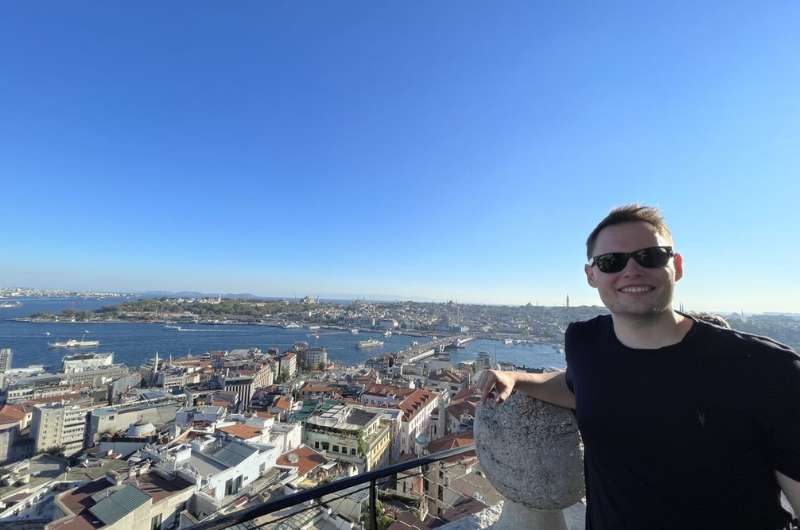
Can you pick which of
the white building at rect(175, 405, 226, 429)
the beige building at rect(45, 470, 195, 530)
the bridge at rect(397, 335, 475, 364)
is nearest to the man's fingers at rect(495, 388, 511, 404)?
the beige building at rect(45, 470, 195, 530)

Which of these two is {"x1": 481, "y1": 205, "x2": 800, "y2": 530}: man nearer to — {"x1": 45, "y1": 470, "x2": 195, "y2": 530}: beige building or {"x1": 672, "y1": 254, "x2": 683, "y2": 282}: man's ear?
{"x1": 672, "y1": 254, "x2": 683, "y2": 282}: man's ear

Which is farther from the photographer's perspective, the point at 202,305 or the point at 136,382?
the point at 202,305

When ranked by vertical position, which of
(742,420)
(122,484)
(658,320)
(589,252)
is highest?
(589,252)

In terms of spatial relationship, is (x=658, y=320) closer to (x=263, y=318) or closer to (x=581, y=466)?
(x=581, y=466)

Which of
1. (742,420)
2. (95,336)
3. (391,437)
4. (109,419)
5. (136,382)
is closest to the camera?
(742,420)

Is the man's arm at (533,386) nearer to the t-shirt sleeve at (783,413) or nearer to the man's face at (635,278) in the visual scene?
the man's face at (635,278)

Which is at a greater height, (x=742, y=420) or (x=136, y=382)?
(x=742, y=420)

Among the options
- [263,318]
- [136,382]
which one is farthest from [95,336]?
[136,382]

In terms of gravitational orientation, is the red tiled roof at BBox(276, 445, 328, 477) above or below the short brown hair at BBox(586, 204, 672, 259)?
below
